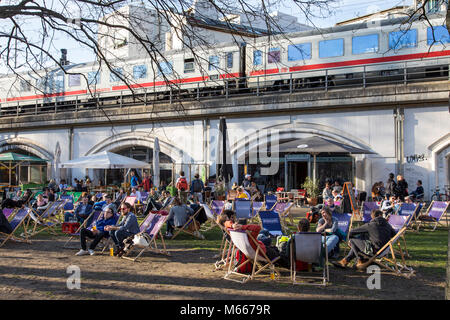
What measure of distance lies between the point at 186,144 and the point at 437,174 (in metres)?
10.3

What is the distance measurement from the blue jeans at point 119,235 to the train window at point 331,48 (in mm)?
11878

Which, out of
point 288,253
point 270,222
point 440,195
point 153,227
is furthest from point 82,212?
point 440,195

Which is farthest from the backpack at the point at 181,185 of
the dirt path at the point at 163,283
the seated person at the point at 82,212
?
the dirt path at the point at 163,283

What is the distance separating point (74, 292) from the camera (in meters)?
5.25

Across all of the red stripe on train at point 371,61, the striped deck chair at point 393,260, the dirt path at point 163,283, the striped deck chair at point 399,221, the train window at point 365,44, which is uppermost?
the train window at point 365,44

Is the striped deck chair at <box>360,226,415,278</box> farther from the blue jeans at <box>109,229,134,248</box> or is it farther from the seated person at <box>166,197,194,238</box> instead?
the seated person at <box>166,197,194,238</box>

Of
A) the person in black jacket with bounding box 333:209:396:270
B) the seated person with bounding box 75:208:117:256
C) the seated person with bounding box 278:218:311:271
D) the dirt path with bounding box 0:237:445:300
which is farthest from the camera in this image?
the seated person with bounding box 75:208:117:256

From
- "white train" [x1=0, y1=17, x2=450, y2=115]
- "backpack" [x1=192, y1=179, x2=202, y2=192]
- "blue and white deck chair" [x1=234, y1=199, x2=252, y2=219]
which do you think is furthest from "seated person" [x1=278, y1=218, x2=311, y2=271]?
"backpack" [x1=192, y1=179, x2=202, y2=192]

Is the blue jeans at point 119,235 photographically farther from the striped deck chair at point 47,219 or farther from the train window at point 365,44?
the train window at point 365,44

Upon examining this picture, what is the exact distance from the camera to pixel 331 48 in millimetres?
16750

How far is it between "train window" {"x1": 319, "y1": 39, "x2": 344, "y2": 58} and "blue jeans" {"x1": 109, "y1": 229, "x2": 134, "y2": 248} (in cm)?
1188

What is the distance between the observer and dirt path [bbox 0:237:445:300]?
204 inches

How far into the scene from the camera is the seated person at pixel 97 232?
7699mm
